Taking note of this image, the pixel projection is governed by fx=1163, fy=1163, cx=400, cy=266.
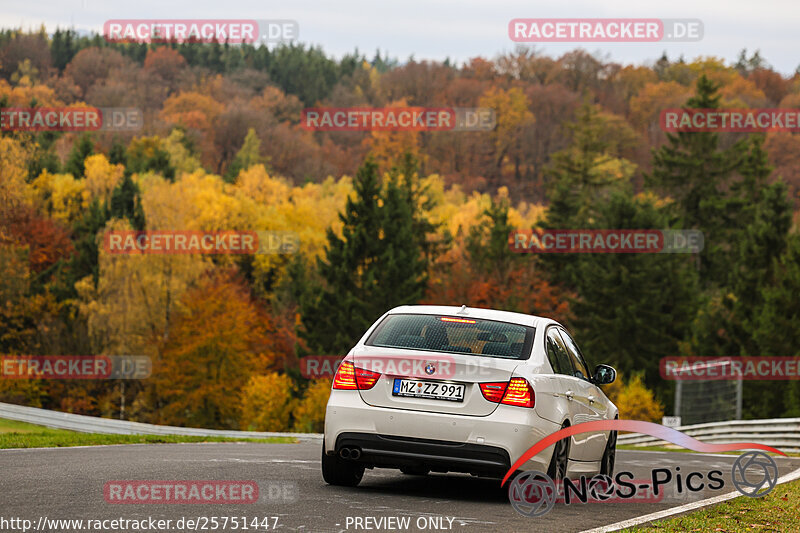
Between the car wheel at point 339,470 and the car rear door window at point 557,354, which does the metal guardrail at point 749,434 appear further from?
the car wheel at point 339,470

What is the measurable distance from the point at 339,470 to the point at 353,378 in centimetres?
89

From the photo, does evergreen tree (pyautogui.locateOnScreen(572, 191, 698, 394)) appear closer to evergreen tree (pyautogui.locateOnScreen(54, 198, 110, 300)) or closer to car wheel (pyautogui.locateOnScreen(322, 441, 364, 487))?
→ evergreen tree (pyautogui.locateOnScreen(54, 198, 110, 300))

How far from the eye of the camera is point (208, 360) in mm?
66688

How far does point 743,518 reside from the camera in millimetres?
9375

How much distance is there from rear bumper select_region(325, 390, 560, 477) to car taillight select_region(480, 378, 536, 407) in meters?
0.06

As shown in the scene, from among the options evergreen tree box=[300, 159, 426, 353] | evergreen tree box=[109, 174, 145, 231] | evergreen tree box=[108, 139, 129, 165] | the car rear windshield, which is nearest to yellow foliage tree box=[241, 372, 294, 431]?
evergreen tree box=[300, 159, 426, 353]

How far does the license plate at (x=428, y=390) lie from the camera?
9.59 m

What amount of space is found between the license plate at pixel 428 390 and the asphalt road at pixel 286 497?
→ 2.84ft

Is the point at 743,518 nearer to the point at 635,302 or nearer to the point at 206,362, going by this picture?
the point at 206,362

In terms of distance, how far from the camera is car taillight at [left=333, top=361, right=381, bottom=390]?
32.2ft

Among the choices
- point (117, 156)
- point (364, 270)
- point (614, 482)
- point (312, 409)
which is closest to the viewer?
point (614, 482)

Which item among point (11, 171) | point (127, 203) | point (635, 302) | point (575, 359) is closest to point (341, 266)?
point (127, 203)

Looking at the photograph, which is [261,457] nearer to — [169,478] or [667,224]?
[169,478]

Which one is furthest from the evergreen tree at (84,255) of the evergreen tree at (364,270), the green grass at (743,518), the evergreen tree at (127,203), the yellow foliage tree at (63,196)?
the green grass at (743,518)
